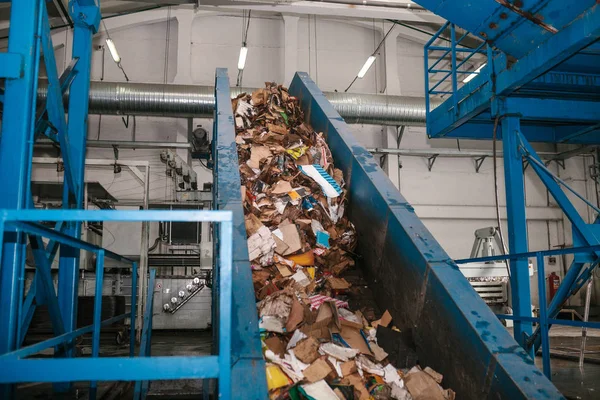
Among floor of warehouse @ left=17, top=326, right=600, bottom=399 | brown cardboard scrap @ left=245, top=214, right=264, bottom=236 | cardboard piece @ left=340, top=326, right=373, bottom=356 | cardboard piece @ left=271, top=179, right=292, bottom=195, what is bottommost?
floor of warehouse @ left=17, top=326, right=600, bottom=399

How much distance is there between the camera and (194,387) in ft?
17.3

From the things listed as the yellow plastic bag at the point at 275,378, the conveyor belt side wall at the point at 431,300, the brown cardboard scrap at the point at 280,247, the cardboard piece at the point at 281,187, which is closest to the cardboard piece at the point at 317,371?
the yellow plastic bag at the point at 275,378

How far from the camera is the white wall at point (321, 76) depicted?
570 inches

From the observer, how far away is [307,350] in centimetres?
302

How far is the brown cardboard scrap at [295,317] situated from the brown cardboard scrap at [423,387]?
83 cm

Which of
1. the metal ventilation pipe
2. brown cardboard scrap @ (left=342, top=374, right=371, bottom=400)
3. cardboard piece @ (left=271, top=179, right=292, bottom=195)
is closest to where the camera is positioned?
brown cardboard scrap @ (left=342, top=374, right=371, bottom=400)

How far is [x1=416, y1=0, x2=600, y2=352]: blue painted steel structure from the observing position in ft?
14.2

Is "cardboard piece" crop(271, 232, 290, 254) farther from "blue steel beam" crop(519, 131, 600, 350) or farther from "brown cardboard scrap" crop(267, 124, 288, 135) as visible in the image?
"blue steel beam" crop(519, 131, 600, 350)

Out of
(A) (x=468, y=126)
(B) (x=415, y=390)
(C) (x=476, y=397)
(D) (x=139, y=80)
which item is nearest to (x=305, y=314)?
(B) (x=415, y=390)

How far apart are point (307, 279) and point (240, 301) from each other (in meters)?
1.27

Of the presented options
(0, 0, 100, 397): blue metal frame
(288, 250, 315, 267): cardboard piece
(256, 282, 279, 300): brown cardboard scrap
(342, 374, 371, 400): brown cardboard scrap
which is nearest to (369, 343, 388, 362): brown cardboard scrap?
(342, 374, 371, 400): brown cardboard scrap

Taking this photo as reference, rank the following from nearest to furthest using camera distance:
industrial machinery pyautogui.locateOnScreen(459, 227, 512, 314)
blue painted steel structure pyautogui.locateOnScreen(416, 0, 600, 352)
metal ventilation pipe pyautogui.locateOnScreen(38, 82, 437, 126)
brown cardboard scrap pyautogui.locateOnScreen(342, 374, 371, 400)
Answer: brown cardboard scrap pyautogui.locateOnScreen(342, 374, 371, 400) < blue painted steel structure pyautogui.locateOnScreen(416, 0, 600, 352) < industrial machinery pyautogui.locateOnScreen(459, 227, 512, 314) < metal ventilation pipe pyautogui.locateOnScreen(38, 82, 437, 126)

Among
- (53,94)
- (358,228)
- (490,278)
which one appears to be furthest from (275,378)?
(490,278)

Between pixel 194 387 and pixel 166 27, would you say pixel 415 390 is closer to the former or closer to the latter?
pixel 194 387
